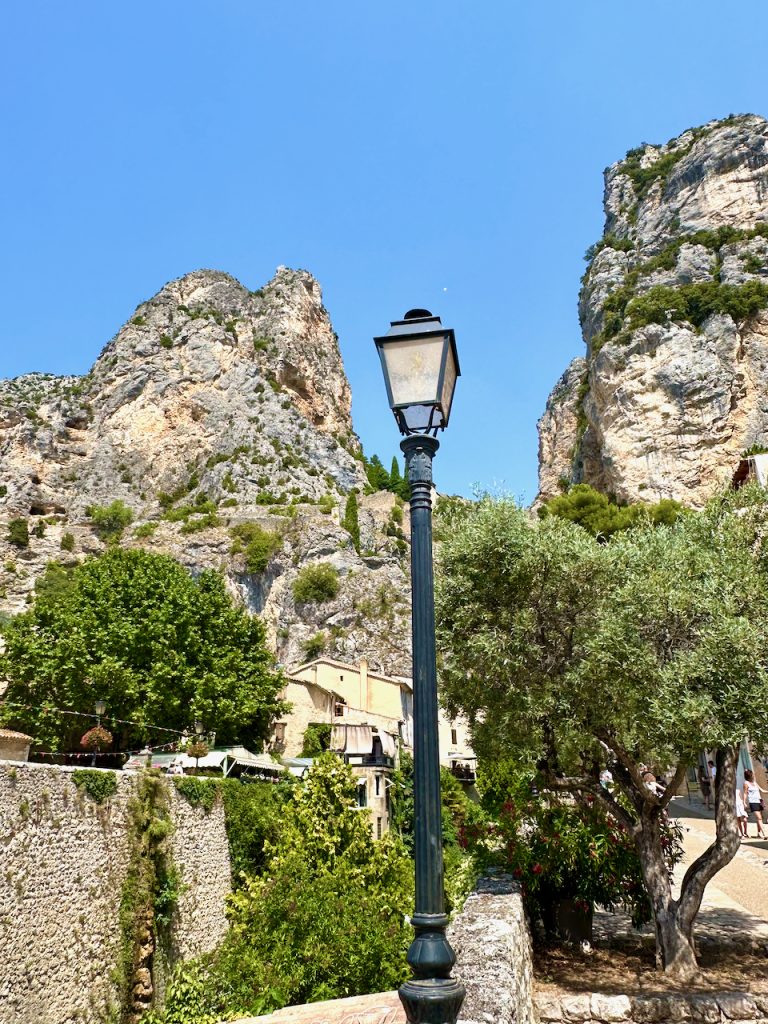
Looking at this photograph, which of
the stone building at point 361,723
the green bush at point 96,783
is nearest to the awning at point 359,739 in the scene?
the stone building at point 361,723

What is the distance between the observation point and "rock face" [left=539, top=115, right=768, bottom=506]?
160 feet

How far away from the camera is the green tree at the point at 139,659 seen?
82.6 feet

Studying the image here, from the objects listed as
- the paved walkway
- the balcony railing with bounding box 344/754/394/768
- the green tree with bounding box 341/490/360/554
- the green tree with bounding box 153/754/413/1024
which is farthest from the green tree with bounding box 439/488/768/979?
the green tree with bounding box 341/490/360/554

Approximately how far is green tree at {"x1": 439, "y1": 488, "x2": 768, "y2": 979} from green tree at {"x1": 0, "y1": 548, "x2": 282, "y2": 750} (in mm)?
15940

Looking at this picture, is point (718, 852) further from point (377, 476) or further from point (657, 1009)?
point (377, 476)

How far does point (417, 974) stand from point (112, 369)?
285ft

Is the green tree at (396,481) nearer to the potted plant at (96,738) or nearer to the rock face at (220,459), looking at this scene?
the rock face at (220,459)

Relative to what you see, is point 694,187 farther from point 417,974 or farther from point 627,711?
point 417,974

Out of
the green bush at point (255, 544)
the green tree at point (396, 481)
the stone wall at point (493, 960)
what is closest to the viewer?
the stone wall at point (493, 960)

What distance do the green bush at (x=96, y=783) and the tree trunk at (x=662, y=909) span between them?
9420 millimetres

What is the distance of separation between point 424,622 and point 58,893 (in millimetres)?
11172

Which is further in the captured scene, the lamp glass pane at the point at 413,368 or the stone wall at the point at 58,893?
the stone wall at the point at 58,893

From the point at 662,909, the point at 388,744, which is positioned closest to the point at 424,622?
the point at 662,909

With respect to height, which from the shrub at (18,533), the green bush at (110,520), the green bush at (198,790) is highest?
the green bush at (110,520)
